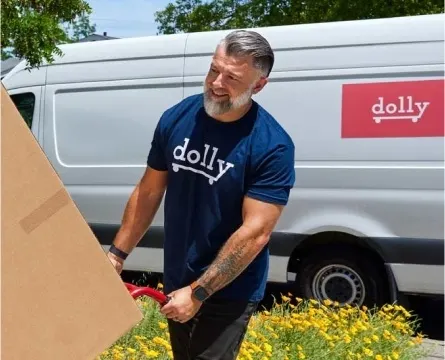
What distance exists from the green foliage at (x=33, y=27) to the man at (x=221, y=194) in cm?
213

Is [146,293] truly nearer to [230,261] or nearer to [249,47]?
[230,261]

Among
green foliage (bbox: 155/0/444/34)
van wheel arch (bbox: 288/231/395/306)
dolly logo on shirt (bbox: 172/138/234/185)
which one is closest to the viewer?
dolly logo on shirt (bbox: 172/138/234/185)

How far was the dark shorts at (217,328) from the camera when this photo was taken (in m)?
2.64

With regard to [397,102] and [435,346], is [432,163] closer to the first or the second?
[397,102]

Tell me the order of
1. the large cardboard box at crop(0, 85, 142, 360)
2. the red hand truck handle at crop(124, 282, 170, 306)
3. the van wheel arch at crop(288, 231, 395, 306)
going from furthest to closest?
1. the van wheel arch at crop(288, 231, 395, 306)
2. the red hand truck handle at crop(124, 282, 170, 306)
3. the large cardboard box at crop(0, 85, 142, 360)

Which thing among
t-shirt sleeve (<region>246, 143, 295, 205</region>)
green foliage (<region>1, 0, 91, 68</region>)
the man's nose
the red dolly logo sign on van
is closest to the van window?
green foliage (<region>1, 0, 91, 68</region>)

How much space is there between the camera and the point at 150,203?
2.83 meters

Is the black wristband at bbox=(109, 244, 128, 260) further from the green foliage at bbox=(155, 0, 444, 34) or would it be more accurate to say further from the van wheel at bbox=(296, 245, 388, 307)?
the green foliage at bbox=(155, 0, 444, 34)

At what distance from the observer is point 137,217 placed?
9.26 ft

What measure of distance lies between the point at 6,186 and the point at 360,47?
4.52 m

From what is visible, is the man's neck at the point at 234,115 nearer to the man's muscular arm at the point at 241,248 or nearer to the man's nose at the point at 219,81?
the man's nose at the point at 219,81

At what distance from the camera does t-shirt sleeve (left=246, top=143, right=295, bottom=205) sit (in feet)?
8.12

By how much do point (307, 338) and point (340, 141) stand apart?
6.37 feet

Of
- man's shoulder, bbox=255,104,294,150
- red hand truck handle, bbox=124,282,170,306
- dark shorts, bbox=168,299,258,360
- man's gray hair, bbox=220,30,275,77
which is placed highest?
man's gray hair, bbox=220,30,275,77
